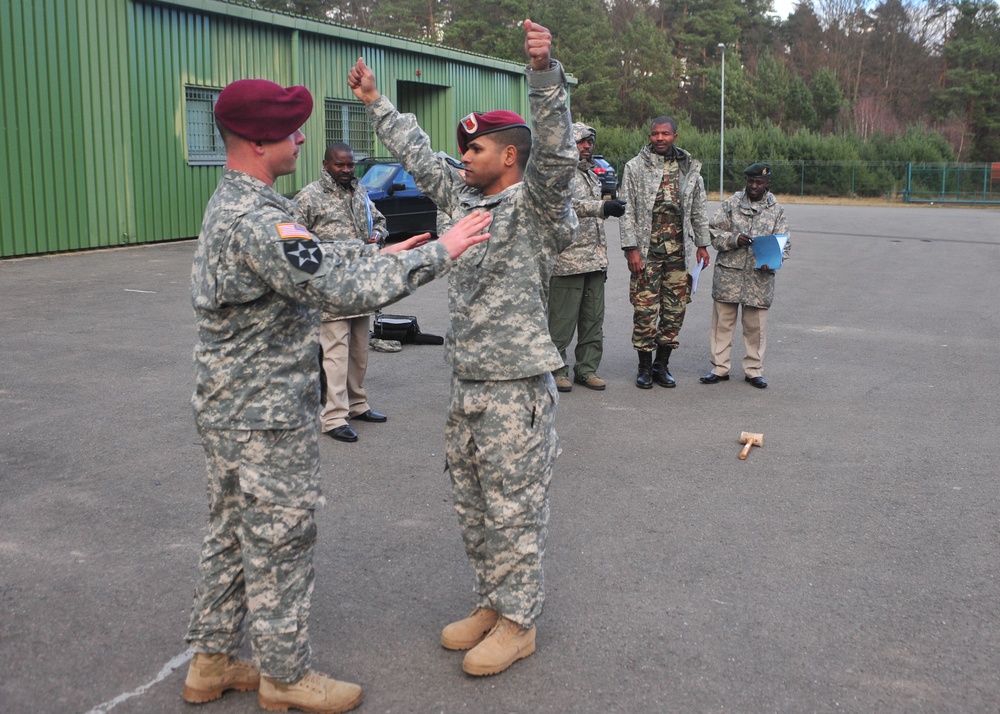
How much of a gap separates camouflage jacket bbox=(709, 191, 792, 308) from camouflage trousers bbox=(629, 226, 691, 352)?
1.01 feet

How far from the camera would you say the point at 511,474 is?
12.1 ft

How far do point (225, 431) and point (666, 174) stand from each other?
5.88 meters

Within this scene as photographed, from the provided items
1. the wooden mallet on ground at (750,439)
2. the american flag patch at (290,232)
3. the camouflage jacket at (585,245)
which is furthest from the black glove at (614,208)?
the american flag patch at (290,232)

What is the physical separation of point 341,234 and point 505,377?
12.4 ft

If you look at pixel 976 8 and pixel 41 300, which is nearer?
pixel 41 300

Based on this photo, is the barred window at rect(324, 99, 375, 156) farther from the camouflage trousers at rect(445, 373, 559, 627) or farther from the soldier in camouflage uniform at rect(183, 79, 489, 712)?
the soldier in camouflage uniform at rect(183, 79, 489, 712)

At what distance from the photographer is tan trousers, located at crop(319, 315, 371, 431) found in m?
6.79

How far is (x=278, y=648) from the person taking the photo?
3.31 m

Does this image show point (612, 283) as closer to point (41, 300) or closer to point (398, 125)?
point (41, 300)

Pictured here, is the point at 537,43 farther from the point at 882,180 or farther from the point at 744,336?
the point at 882,180

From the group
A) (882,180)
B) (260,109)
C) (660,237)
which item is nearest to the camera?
(260,109)

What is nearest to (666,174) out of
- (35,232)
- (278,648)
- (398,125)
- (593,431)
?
(593,431)

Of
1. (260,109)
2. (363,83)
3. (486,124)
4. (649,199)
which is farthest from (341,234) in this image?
(260,109)

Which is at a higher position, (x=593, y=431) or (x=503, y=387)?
(x=503, y=387)
